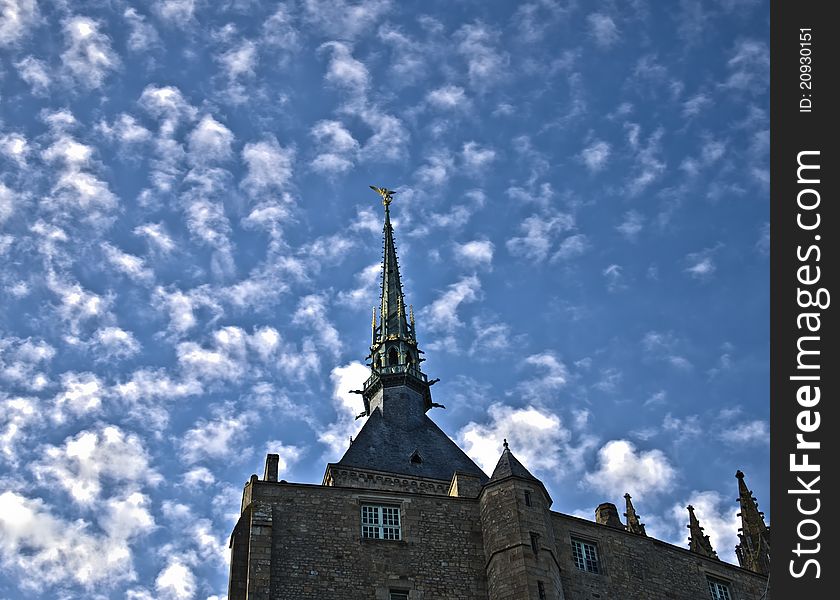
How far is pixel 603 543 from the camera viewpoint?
35.7 meters

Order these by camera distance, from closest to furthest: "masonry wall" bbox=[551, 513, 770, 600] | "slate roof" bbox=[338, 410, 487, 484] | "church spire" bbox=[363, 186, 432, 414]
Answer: "masonry wall" bbox=[551, 513, 770, 600], "slate roof" bbox=[338, 410, 487, 484], "church spire" bbox=[363, 186, 432, 414]

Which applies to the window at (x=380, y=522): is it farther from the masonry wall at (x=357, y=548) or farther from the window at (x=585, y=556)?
the window at (x=585, y=556)

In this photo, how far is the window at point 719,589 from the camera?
122ft

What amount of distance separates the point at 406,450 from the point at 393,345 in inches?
423

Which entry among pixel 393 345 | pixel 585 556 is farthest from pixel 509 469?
pixel 393 345

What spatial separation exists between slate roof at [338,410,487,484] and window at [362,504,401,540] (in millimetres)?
16568

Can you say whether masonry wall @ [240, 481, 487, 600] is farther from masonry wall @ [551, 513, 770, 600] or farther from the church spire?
the church spire

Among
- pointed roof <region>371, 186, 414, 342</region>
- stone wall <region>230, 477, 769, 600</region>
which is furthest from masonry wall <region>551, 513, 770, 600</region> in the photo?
pointed roof <region>371, 186, 414, 342</region>

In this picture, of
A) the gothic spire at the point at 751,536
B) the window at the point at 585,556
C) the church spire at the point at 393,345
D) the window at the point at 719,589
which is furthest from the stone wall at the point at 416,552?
the church spire at the point at 393,345

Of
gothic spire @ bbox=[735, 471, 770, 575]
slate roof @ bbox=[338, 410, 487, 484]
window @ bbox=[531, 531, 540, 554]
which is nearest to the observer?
window @ bbox=[531, 531, 540, 554]

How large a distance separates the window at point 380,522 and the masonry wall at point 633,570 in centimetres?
542

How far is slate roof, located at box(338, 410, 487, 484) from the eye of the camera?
52034 millimetres

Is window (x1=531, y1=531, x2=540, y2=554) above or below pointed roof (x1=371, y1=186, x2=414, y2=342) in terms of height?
below
